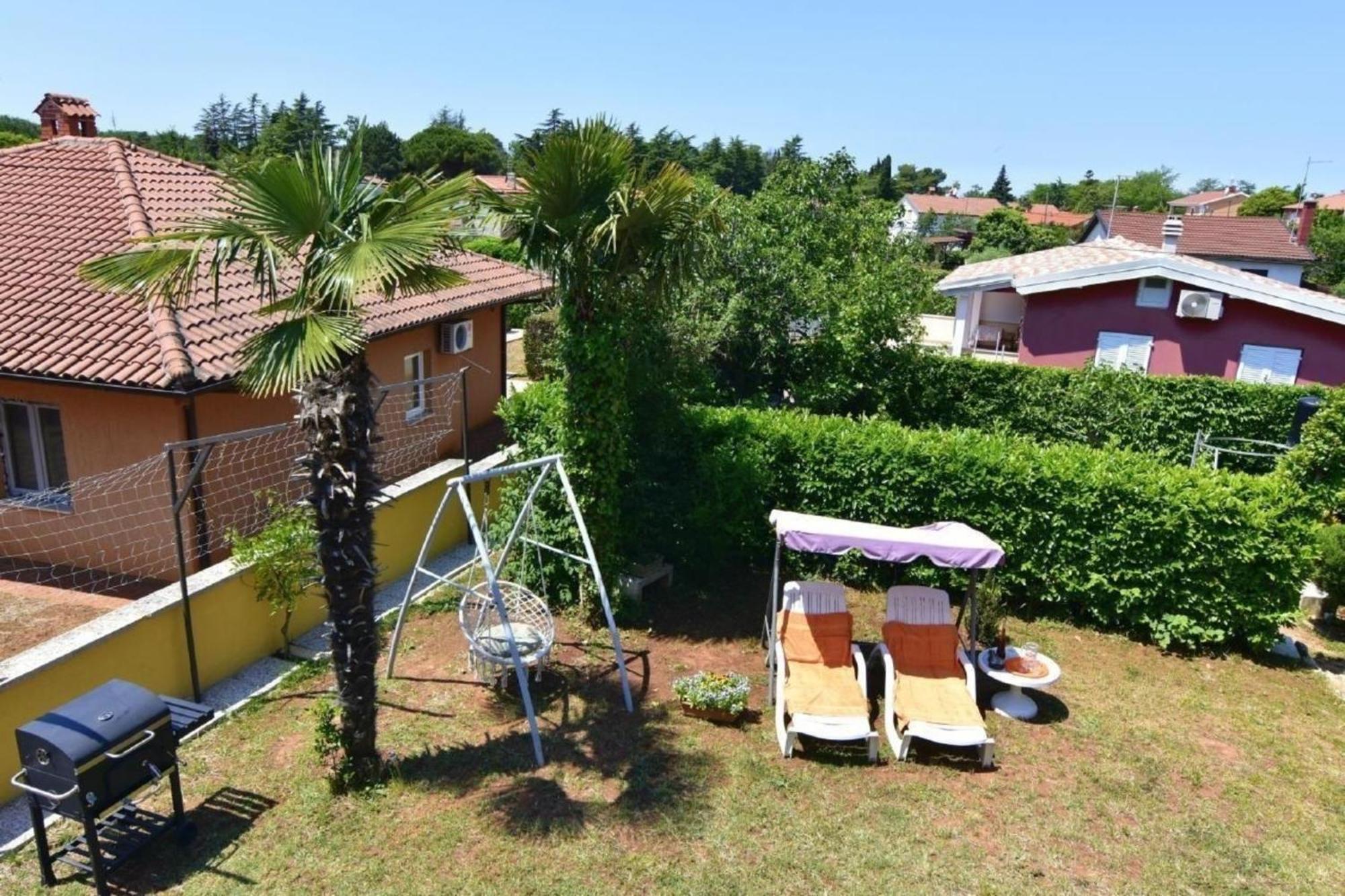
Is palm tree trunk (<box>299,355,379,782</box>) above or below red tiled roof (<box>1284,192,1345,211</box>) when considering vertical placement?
below

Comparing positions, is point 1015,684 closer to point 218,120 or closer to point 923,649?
point 923,649

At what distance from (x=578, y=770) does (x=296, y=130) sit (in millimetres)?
43862

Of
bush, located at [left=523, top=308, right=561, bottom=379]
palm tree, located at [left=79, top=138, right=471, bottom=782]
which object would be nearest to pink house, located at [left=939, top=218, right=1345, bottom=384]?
bush, located at [left=523, top=308, right=561, bottom=379]

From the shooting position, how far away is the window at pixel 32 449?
9906 mm

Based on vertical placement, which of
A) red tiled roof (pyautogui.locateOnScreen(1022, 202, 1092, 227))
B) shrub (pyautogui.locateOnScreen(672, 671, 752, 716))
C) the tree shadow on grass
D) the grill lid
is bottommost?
the tree shadow on grass

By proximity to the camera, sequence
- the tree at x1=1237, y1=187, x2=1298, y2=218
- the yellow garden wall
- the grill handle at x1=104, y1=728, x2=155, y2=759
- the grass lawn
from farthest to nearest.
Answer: the tree at x1=1237, y1=187, x2=1298, y2=218
the yellow garden wall
the grass lawn
the grill handle at x1=104, y1=728, x2=155, y2=759

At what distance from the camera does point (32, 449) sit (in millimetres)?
10031

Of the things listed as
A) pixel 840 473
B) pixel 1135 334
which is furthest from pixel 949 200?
pixel 840 473

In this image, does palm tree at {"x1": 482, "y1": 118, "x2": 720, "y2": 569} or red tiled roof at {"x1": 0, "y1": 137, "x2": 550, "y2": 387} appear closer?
palm tree at {"x1": 482, "y1": 118, "x2": 720, "y2": 569}

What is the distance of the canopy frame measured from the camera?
7.75 metres

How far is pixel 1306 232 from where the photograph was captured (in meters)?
35.5

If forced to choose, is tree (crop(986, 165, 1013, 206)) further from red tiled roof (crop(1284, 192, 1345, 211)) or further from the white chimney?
the white chimney

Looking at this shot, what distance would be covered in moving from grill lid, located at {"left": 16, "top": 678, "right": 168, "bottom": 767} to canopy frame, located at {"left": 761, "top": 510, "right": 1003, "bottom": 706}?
5119 millimetres

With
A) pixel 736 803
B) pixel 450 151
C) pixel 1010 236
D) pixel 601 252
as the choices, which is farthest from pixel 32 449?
pixel 450 151
